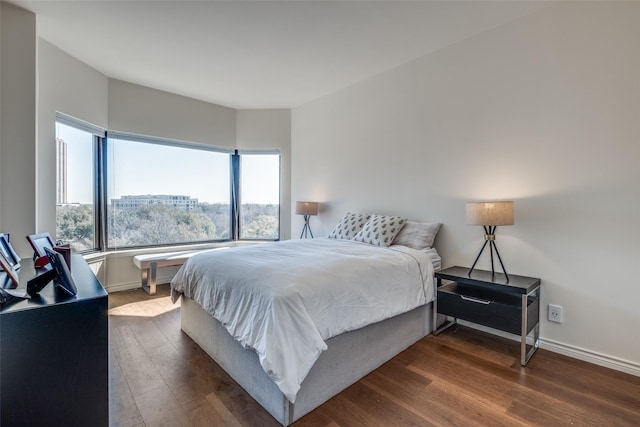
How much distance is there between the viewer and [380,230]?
2.99 meters

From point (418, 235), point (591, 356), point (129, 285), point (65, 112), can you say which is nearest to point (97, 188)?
point (65, 112)

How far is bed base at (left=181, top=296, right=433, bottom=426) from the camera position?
1.59 m

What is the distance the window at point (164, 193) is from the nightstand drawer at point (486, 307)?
142 inches

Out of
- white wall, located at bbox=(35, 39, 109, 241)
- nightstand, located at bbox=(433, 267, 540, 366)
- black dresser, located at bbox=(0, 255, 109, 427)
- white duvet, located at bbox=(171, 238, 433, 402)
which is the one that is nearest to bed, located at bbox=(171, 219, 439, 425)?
white duvet, located at bbox=(171, 238, 433, 402)

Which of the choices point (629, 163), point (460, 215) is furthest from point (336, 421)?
point (629, 163)

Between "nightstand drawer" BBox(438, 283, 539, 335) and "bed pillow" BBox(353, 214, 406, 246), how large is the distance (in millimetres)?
682

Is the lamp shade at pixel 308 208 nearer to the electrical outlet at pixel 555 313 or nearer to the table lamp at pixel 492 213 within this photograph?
the table lamp at pixel 492 213

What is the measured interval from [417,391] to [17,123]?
3612mm

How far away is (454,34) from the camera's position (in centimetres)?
268

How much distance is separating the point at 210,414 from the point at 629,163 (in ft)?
10.1

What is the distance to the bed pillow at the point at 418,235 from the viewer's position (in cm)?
284

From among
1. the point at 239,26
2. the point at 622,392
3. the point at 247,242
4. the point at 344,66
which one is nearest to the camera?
the point at 622,392

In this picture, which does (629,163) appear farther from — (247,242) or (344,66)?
(247,242)

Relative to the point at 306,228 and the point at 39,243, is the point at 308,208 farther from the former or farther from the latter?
the point at 39,243
